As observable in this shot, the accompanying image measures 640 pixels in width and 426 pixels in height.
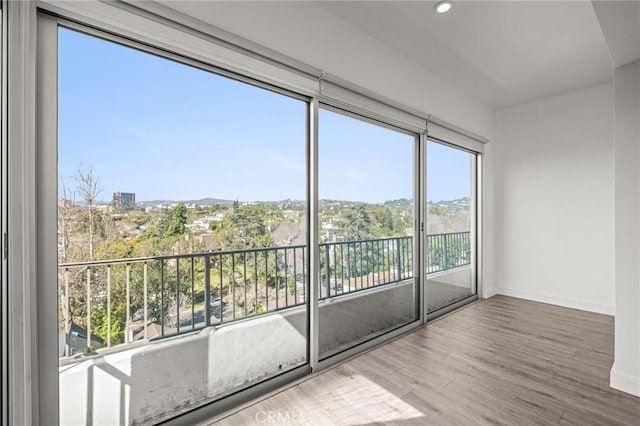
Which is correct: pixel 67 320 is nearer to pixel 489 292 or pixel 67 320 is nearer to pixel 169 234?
pixel 169 234

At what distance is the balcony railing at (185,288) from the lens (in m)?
1.44

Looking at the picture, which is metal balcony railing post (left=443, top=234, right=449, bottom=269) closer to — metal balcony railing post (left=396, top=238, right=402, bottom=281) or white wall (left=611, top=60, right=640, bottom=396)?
metal balcony railing post (left=396, top=238, right=402, bottom=281)

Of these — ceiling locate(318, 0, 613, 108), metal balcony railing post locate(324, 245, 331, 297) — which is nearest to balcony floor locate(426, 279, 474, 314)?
metal balcony railing post locate(324, 245, 331, 297)

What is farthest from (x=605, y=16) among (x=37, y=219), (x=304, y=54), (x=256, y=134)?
(x=37, y=219)

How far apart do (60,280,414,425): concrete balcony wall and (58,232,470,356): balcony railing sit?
87mm

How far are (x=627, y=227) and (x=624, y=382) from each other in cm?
109

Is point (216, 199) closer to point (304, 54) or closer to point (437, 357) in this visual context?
point (304, 54)

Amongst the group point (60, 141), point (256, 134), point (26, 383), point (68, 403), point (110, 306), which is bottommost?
point (68, 403)

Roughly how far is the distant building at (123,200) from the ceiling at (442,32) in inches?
41.2

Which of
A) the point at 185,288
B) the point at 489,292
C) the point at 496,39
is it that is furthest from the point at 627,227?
the point at 185,288

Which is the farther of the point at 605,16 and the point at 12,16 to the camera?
the point at 605,16

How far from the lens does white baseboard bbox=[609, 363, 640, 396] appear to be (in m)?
2.01

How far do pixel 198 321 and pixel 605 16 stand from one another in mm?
2953

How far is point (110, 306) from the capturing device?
1512mm
